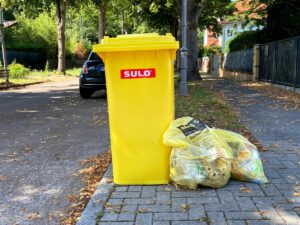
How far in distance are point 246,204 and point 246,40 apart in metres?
24.7

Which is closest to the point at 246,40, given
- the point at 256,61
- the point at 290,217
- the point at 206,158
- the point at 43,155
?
the point at 256,61

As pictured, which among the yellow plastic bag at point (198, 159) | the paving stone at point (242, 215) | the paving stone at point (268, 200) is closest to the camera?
the paving stone at point (242, 215)

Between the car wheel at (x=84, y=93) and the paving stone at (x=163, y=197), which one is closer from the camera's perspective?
the paving stone at (x=163, y=197)

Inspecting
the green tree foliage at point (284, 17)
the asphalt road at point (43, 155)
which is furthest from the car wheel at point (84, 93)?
the green tree foliage at point (284, 17)

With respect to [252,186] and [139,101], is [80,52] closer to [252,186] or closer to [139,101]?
[139,101]

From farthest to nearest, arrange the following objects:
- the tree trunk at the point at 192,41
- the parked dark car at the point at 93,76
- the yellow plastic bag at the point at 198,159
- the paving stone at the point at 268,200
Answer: the tree trunk at the point at 192,41 → the parked dark car at the point at 93,76 → the yellow plastic bag at the point at 198,159 → the paving stone at the point at 268,200

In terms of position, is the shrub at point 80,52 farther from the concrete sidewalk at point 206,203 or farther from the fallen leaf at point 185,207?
the fallen leaf at point 185,207

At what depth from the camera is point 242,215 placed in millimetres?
3576

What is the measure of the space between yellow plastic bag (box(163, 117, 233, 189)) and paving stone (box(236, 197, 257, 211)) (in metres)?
0.34

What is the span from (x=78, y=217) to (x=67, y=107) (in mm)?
8564

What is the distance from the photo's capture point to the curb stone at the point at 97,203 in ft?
11.8

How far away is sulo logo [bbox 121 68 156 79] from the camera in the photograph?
169 inches

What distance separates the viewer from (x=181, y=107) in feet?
32.7

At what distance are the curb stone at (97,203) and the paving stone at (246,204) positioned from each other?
1272mm
